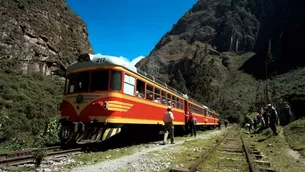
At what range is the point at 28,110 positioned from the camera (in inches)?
776

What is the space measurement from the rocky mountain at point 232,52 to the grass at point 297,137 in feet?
178

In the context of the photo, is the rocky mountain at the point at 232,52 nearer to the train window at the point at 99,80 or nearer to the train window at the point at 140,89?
the train window at the point at 140,89

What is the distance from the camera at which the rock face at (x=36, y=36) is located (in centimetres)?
2914

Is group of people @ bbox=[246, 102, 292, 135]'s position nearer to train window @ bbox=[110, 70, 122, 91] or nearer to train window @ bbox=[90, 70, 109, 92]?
train window @ bbox=[110, 70, 122, 91]

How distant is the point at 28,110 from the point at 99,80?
12.0 metres

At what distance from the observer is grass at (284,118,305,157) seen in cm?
1063

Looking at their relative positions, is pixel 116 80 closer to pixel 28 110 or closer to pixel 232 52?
pixel 28 110

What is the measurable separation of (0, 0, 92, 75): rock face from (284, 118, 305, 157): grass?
2574 cm

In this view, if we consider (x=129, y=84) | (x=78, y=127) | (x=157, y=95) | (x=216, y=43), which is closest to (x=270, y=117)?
(x=157, y=95)

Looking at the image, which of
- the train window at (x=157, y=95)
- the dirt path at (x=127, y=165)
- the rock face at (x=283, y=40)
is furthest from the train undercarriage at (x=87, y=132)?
the rock face at (x=283, y=40)

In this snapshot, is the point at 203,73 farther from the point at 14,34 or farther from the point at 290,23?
the point at 290,23

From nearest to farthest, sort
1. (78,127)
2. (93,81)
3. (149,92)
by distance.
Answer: (78,127)
(93,81)
(149,92)

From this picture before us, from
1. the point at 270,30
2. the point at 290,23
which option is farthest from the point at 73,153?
the point at 270,30

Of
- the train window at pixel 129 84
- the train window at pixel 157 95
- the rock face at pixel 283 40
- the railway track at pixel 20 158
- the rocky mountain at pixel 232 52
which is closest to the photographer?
the railway track at pixel 20 158
